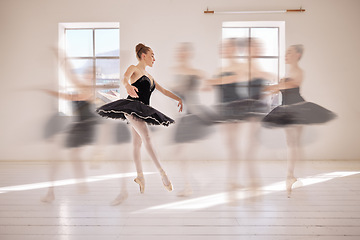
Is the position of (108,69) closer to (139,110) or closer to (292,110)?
(139,110)

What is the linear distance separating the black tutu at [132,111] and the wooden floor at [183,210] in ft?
2.55

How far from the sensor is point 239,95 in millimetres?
3357

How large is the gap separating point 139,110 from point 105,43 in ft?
10.6

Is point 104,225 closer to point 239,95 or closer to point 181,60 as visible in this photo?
point 181,60

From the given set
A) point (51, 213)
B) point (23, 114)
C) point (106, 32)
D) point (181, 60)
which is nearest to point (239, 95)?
point (181, 60)

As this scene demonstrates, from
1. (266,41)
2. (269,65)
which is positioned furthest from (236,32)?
(269,65)

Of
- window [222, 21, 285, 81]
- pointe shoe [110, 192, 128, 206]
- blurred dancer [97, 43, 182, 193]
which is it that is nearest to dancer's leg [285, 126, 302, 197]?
blurred dancer [97, 43, 182, 193]

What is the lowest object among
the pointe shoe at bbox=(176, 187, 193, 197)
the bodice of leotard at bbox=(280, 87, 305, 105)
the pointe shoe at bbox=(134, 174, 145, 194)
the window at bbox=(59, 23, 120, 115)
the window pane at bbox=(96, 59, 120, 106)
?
the pointe shoe at bbox=(176, 187, 193, 197)

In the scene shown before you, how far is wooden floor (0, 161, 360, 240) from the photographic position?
2131 millimetres

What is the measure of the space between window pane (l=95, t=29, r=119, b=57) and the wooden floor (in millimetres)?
2565

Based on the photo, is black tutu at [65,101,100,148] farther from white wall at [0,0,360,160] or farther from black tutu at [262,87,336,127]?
white wall at [0,0,360,160]

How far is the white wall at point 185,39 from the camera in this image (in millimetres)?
5332

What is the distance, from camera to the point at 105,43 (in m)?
5.75

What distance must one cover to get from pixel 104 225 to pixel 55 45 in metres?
4.09
